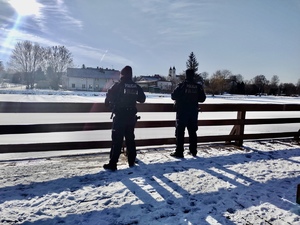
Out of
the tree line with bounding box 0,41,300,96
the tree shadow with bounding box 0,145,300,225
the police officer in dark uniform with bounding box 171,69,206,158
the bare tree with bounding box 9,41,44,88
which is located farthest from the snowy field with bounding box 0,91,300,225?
the bare tree with bounding box 9,41,44,88

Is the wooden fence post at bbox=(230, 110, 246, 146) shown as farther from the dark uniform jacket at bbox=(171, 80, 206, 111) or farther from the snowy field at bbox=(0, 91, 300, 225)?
the dark uniform jacket at bbox=(171, 80, 206, 111)

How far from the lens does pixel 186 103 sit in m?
5.05

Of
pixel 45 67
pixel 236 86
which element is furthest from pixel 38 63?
pixel 236 86

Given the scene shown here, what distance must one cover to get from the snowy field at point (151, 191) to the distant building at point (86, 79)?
67.9 meters

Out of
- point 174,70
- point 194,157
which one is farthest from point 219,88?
point 194,157

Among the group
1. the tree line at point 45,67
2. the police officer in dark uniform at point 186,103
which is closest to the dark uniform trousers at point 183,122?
the police officer in dark uniform at point 186,103

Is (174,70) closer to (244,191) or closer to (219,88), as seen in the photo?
(219,88)

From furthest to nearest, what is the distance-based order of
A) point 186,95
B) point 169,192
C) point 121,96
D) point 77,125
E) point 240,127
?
point 240,127 < point 186,95 < point 77,125 < point 121,96 < point 169,192

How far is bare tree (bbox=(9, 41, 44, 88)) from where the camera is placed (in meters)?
62.3

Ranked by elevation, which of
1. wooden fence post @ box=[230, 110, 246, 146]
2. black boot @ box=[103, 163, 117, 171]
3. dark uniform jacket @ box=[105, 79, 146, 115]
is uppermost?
dark uniform jacket @ box=[105, 79, 146, 115]

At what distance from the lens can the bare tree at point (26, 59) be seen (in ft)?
204

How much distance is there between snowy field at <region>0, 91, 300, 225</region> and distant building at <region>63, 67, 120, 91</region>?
67852 millimetres

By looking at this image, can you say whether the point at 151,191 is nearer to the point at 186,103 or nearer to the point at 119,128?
the point at 119,128

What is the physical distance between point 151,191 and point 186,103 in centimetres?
222
